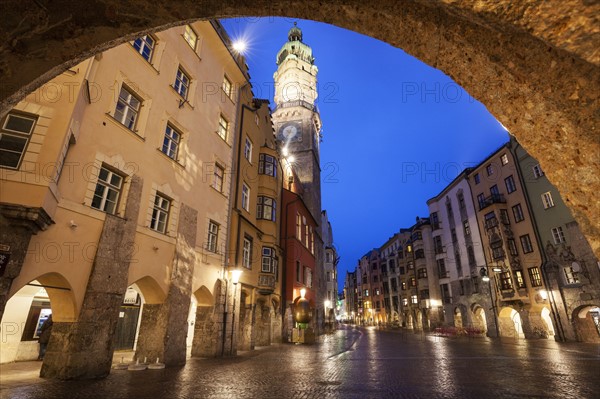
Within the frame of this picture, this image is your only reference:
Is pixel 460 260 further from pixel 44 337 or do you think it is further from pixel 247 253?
pixel 44 337

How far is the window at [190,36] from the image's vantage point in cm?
1486

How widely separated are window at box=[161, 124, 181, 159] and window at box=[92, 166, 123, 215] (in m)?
2.72

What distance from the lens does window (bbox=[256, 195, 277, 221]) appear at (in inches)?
823

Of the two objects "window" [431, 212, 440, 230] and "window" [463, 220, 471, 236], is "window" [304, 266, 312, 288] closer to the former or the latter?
"window" [463, 220, 471, 236]

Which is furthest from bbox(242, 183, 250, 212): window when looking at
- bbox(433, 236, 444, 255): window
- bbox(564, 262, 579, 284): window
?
bbox(433, 236, 444, 255): window

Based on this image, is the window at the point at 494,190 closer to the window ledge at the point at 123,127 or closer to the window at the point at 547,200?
the window at the point at 547,200

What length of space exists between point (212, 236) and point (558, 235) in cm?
2790

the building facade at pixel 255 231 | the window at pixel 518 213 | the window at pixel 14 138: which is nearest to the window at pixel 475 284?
the window at pixel 518 213

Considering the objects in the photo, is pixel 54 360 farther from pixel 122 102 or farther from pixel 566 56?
Answer: pixel 566 56

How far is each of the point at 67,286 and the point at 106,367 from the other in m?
2.56

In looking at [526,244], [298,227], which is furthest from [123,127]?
[526,244]

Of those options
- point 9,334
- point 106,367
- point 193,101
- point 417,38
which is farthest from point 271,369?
point 193,101

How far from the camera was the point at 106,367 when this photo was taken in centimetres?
861

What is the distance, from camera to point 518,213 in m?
29.9
